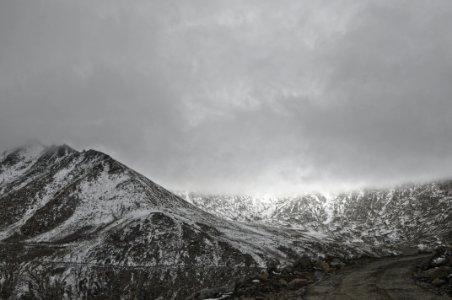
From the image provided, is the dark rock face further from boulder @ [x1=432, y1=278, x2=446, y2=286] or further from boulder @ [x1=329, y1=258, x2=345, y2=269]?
boulder @ [x1=329, y1=258, x2=345, y2=269]

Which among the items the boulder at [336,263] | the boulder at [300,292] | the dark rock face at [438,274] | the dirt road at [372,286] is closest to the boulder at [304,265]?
the boulder at [336,263]

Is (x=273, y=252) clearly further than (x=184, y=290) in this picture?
Yes

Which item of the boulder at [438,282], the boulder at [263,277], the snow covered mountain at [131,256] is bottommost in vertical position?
the boulder at [438,282]

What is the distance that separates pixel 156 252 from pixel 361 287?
5044 inches

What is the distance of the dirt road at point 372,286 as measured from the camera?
2084cm

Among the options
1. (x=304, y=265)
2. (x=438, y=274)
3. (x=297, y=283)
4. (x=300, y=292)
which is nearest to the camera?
(x=438, y=274)

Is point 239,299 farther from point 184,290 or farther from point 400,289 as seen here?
point 184,290

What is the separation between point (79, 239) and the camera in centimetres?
16838

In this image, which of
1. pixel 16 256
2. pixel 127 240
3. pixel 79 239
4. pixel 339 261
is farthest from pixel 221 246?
pixel 339 261

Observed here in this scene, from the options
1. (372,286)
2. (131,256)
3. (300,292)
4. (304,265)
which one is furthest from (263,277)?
(131,256)

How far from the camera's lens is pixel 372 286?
23.5m

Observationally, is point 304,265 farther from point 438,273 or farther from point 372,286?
point 438,273

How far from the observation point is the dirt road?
20.8 meters

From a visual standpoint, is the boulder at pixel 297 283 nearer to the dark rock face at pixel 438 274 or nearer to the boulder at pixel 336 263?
the dark rock face at pixel 438 274
